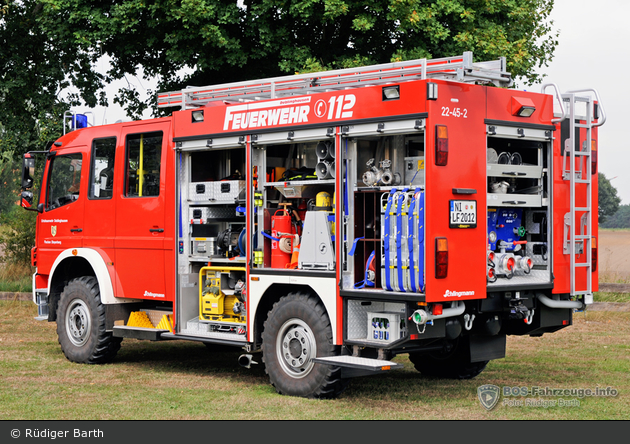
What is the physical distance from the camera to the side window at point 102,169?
36.9 ft

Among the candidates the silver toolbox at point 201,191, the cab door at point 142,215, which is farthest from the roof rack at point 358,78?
the silver toolbox at point 201,191

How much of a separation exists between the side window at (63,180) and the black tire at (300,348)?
4239 millimetres

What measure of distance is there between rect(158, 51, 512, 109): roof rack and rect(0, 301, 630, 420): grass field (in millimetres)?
3285

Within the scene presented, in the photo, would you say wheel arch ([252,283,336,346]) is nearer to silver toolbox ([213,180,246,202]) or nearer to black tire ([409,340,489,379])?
silver toolbox ([213,180,246,202])

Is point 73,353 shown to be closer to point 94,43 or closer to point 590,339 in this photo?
point 590,339

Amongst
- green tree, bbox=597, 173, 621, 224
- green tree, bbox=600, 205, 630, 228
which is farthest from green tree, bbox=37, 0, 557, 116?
green tree, bbox=600, 205, 630, 228

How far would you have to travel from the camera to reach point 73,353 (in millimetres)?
11398

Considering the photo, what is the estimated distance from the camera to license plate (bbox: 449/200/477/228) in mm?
7855

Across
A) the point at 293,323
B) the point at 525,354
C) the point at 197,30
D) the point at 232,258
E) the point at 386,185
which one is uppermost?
the point at 197,30

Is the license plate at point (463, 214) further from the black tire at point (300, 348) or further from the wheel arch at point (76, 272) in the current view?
the wheel arch at point (76, 272)

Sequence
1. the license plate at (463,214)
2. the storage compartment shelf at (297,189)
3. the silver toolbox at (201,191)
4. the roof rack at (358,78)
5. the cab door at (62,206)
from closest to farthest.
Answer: the license plate at (463,214), the roof rack at (358,78), the storage compartment shelf at (297,189), the silver toolbox at (201,191), the cab door at (62,206)

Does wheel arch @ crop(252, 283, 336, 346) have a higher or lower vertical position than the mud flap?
higher
